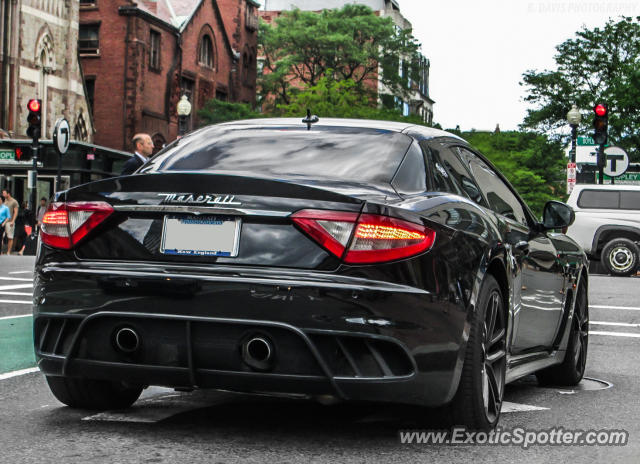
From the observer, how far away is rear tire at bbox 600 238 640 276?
23.9 meters

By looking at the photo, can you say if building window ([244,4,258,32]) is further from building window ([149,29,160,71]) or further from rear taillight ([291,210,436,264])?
rear taillight ([291,210,436,264])

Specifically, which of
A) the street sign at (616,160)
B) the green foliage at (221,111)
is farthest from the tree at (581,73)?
the street sign at (616,160)

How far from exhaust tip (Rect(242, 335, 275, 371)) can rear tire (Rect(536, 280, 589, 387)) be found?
308 cm

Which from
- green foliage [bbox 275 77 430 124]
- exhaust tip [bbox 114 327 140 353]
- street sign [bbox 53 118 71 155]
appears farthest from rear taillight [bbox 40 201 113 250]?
green foliage [bbox 275 77 430 124]

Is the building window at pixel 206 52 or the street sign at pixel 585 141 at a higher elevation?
the building window at pixel 206 52

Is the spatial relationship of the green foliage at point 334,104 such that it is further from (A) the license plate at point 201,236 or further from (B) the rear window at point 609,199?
(A) the license plate at point 201,236

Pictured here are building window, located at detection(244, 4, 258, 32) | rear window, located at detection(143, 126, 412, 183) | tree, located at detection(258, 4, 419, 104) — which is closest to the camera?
rear window, located at detection(143, 126, 412, 183)

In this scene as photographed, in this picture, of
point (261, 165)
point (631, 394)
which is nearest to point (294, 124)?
point (261, 165)

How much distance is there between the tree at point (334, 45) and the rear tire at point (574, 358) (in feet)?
209

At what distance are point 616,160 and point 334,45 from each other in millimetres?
44433

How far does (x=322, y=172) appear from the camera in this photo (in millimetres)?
5141

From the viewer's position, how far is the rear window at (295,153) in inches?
204

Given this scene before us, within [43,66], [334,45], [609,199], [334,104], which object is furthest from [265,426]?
[334,45]

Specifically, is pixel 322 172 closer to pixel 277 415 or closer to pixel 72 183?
pixel 277 415
